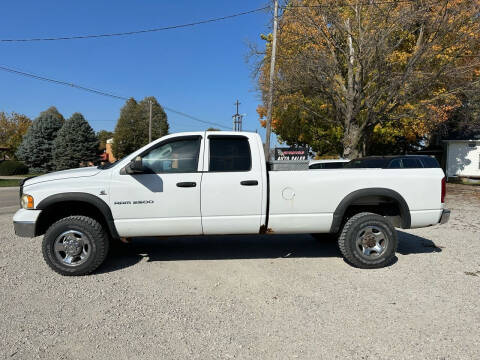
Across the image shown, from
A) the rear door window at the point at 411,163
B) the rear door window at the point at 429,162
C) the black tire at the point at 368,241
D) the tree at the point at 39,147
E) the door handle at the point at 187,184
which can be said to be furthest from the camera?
the tree at the point at 39,147

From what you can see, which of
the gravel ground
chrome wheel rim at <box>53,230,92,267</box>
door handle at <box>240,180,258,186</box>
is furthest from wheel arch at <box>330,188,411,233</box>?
chrome wheel rim at <box>53,230,92,267</box>

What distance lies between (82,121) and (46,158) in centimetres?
536

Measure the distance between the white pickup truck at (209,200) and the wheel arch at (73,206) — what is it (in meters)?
0.01

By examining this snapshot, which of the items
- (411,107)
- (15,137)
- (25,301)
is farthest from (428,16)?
(15,137)

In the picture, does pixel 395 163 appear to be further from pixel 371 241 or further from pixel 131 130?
pixel 131 130

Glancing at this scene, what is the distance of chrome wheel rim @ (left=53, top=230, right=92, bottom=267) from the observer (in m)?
3.95

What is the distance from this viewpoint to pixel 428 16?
13.0 metres

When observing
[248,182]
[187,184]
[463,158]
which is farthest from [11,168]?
[463,158]

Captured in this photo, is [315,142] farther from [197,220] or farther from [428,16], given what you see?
[197,220]

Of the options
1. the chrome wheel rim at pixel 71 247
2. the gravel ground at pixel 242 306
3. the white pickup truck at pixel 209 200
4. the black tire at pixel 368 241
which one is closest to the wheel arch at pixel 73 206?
the white pickup truck at pixel 209 200

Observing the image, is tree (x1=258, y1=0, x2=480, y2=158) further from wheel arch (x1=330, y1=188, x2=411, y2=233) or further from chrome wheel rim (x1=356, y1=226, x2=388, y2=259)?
chrome wheel rim (x1=356, y1=226, x2=388, y2=259)

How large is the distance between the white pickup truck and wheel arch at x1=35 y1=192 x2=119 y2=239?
13 mm

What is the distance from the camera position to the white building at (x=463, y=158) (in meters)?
22.4

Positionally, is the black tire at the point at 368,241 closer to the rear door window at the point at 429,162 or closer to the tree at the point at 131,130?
the rear door window at the point at 429,162
